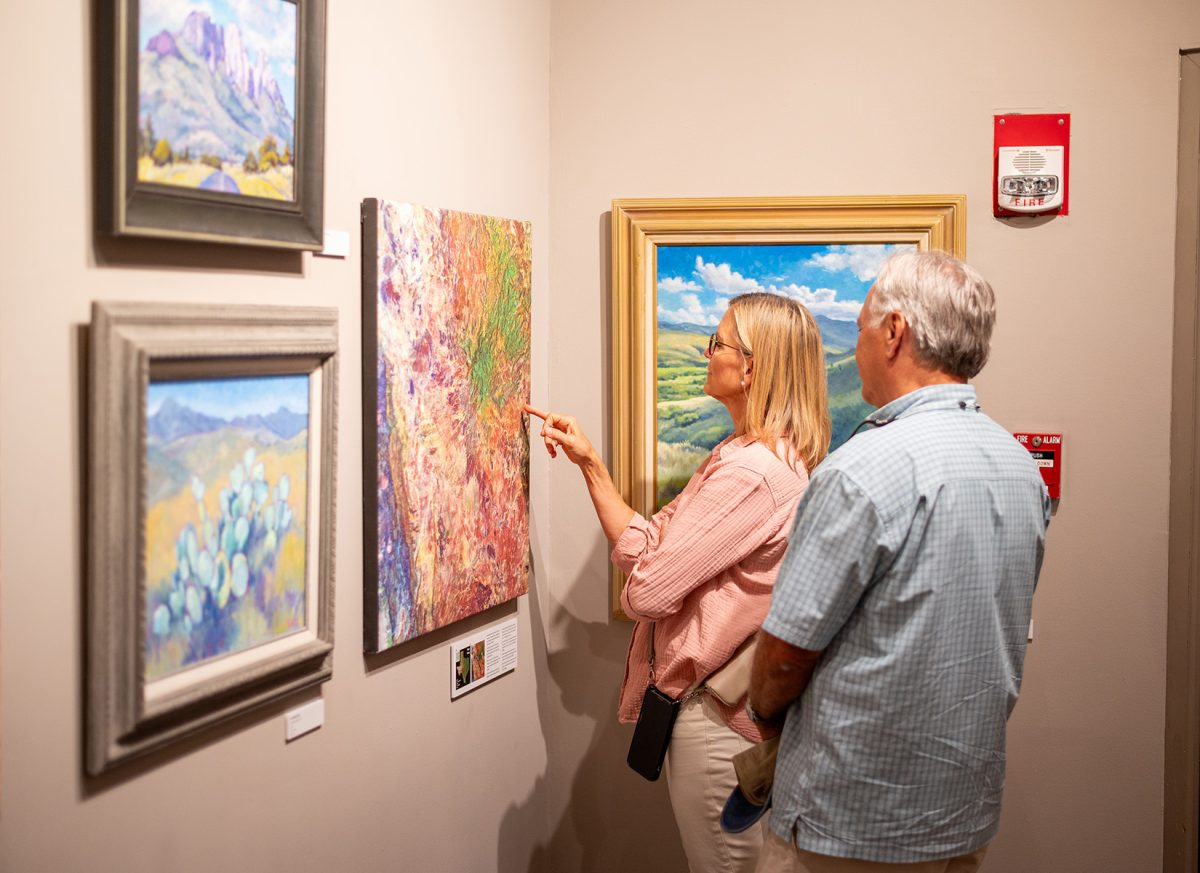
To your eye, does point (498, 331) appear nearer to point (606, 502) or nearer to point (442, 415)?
point (442, 415)

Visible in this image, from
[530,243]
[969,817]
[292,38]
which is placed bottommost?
[969,817]

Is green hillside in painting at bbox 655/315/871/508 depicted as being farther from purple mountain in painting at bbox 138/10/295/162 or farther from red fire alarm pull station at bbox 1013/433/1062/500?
purple mountain in painting at bbox 138/10/295/162

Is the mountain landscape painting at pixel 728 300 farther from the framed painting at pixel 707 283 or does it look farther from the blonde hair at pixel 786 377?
the blonde hair at pixel 786 377

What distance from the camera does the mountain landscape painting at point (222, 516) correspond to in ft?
5.32

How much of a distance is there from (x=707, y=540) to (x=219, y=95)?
127cm

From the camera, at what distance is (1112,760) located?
2.92 m

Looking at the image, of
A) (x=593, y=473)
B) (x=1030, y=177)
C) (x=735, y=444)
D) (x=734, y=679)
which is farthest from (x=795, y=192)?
(x=734, y=679)

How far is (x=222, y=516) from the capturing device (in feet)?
5.69

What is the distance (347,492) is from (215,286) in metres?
0.53

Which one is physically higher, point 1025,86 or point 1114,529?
point 1025,86

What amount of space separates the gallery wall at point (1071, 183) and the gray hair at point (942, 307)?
117cm

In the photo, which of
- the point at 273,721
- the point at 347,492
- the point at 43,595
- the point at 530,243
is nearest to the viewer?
the point at 43,595

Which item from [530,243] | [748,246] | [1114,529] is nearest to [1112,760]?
[1114,529]

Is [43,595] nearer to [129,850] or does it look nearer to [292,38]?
[129,850]
